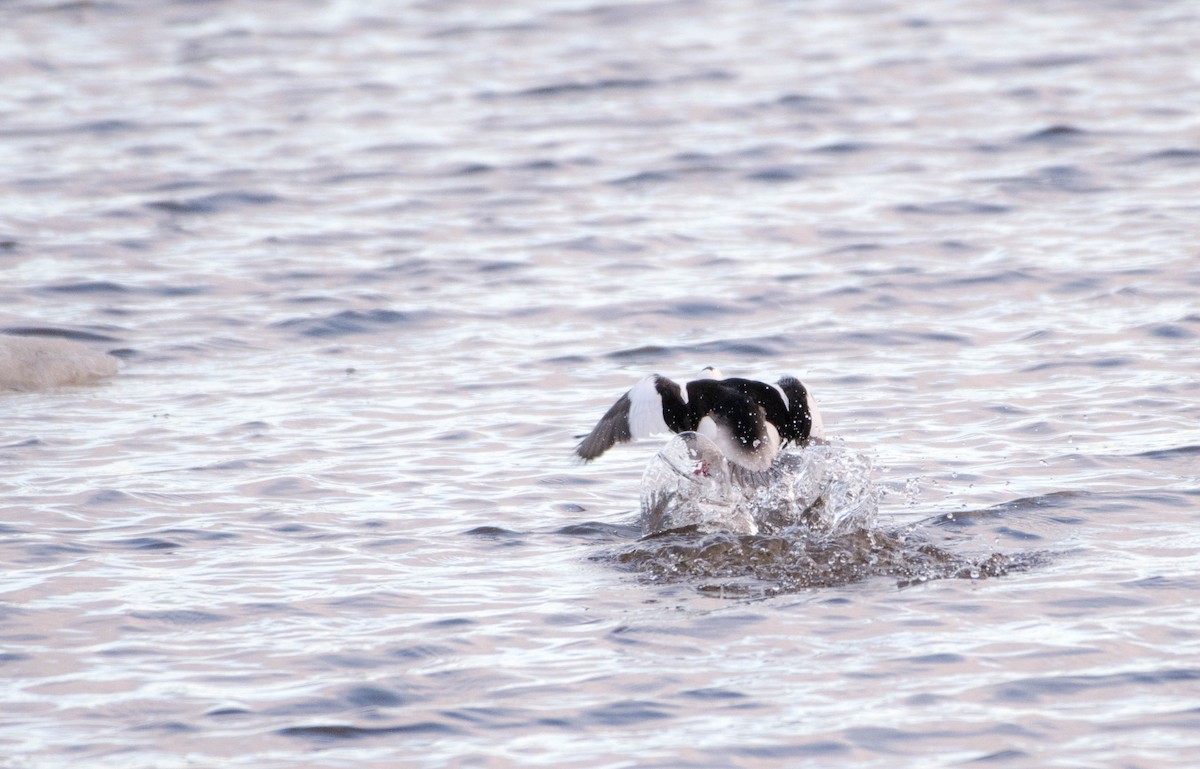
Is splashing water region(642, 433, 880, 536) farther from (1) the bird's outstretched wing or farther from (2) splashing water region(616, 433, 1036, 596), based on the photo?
(1) the bird's outstretched wing

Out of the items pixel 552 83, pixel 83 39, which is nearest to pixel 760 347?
pixel 552 83

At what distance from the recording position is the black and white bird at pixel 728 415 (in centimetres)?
798

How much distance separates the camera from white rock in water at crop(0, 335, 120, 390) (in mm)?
10680

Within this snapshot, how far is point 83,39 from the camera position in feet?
76.7

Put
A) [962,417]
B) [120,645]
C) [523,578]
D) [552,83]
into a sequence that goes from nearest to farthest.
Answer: [120,645]
[523,578]
[962,417]
[552,83]

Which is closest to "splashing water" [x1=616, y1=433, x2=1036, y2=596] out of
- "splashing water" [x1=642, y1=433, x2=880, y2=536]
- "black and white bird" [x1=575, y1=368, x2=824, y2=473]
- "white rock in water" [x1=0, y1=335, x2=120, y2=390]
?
"splashing water" [x1=642, y1=433, x2=880, y2=536]

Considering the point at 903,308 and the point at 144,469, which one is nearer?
the point at 144,469

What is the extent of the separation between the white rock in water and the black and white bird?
417 centimetres

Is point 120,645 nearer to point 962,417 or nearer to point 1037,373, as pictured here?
point 962,417

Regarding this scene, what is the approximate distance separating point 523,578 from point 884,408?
3306 mm

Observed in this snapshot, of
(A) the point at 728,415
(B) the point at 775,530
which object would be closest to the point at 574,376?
(A) the point at 728,415

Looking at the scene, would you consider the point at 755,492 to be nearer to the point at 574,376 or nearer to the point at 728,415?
the point at 728,415

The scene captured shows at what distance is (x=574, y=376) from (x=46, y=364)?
328 cm

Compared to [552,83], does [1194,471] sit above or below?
below
